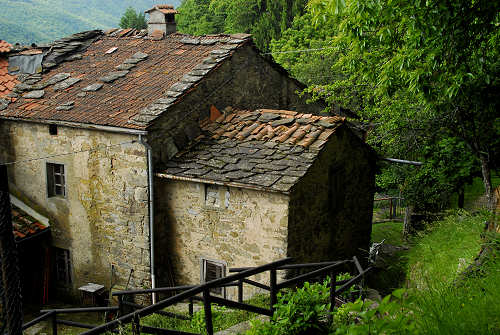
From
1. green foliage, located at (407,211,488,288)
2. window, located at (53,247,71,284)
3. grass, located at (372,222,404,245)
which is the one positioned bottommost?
grass, located at (372,222,404,245)

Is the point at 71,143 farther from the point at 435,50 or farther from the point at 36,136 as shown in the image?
the point at 435,50

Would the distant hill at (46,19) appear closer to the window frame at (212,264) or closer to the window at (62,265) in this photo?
the window at (62,265)

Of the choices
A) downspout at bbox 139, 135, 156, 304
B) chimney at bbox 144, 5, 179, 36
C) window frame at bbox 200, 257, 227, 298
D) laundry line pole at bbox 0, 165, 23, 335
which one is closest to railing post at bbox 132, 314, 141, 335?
laundry line pole at bbox 0, 165, 23, 335

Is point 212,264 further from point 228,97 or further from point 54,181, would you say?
point 54,181

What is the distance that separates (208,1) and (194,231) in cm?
3346

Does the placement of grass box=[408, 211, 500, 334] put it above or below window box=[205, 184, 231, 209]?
above

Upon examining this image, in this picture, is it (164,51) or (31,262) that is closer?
(31,262)

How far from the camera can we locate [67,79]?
12141 millimetres

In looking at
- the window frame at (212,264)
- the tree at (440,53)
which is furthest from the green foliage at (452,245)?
the window frame at (212,264)

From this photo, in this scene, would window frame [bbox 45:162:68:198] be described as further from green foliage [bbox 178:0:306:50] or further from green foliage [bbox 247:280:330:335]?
green foliage [bbox 178:0:306:50]

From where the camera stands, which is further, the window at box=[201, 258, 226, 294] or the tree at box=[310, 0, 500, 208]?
the window at box=[201, 258, 226, 294]

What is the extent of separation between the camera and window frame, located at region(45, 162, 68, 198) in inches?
440

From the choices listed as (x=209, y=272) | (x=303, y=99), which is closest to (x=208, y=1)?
(x=303, y=99)

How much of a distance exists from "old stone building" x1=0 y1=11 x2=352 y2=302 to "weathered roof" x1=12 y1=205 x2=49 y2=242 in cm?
29
